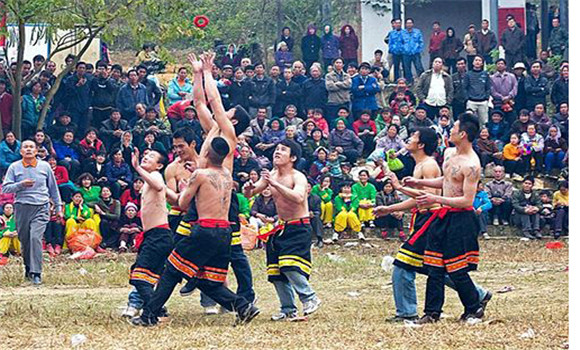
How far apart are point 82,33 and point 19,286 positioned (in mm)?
6890

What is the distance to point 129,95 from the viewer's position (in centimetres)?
2089

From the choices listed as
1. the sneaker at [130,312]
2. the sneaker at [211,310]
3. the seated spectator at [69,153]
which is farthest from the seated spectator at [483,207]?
the sneaker at [130,312]

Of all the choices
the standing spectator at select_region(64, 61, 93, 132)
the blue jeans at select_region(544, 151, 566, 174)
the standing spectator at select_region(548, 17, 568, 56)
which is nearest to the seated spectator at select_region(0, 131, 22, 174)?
the standing spectator at select_region(64, 61, 93, 132)

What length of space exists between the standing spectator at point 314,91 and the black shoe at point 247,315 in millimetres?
12050

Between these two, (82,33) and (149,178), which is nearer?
(149,178)

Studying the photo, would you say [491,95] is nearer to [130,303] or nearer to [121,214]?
[121,214]

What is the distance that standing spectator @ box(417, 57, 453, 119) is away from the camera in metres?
22.4

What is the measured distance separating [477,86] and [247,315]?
13095mm

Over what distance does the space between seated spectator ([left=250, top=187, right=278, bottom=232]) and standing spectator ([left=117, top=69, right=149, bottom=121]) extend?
3.00 metres

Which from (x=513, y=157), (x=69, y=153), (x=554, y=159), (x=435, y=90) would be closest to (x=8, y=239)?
(x=69, y=153)

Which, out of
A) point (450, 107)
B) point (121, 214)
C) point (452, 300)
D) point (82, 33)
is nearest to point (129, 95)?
point (82, 33)

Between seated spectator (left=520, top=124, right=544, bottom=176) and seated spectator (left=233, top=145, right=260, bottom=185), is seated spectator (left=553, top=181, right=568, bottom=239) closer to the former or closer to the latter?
seated spectator (left=520, top=124, right=544, bottom=176)

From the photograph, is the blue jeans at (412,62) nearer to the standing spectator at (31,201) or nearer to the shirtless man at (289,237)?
the standing spectator at (31,201)

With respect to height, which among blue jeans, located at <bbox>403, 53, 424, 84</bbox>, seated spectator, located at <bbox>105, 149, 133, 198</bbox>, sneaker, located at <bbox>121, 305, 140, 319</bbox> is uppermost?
blue jeans, located at <bbox>403, 53, 424, 84</bbox>
